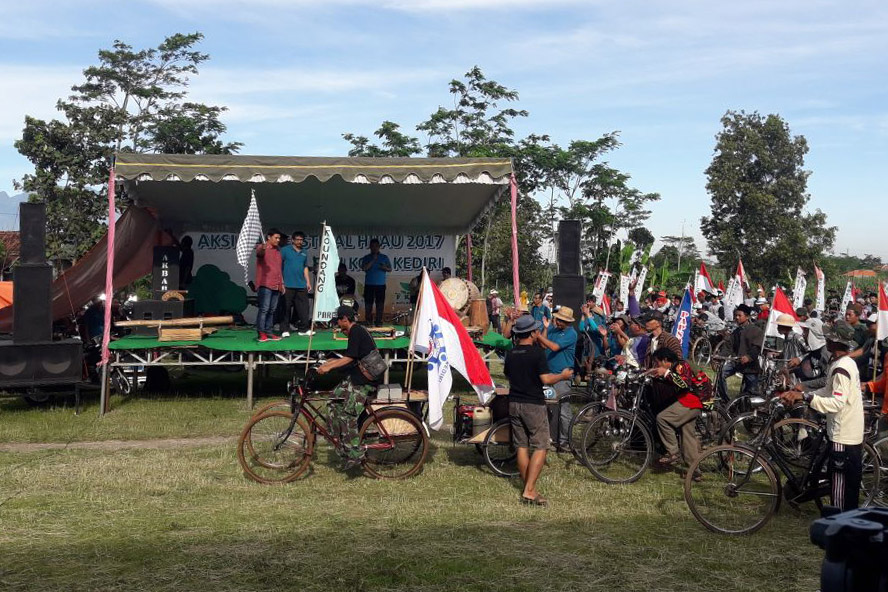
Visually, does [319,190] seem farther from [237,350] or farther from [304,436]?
[304,436]

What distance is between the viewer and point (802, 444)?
753 centimetres

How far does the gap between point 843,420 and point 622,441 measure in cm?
246

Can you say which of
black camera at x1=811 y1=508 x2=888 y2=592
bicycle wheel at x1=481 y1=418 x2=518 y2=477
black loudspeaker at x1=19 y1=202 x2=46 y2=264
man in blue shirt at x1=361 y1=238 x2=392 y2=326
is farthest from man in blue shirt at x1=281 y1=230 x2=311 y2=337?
black camera at x1=811 y1=508 x2=888 y2=592

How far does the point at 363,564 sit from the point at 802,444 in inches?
172

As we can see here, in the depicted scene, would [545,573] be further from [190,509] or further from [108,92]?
[108,92]

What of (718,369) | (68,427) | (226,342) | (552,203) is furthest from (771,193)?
(68,427)

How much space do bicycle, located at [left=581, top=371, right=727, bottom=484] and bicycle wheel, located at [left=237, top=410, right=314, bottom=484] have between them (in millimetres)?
2969

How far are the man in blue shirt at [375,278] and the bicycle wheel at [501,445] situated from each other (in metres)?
7.76

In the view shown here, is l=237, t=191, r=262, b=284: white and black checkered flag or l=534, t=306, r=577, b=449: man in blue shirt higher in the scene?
l=237, t=191, r=262, b=284: white and black checkered flag

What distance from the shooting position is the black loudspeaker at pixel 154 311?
13.5 metres

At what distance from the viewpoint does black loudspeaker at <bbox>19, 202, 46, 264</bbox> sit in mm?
11906

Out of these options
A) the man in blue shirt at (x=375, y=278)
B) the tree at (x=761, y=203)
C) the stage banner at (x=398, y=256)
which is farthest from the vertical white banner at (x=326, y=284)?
the tree at (x=761, y=203)

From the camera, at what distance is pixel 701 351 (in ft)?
63.1

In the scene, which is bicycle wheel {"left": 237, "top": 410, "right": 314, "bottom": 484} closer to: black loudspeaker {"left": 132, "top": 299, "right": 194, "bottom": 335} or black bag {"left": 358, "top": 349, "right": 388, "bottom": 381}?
black bag {"left": 358, "top": 349, "right": 388, "bottom": 381}
